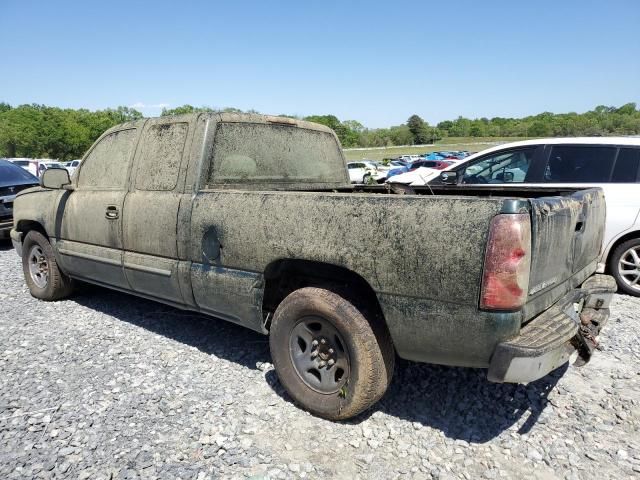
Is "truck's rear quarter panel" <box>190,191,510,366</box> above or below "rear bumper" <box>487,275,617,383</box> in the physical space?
above

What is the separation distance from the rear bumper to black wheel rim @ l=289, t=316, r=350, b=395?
2.94 feet

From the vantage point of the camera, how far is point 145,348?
4023 millimetres

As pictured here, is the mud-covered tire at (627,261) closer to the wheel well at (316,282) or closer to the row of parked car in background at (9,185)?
the wheel well at (316,282)

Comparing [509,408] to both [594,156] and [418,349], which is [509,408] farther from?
[594,156]

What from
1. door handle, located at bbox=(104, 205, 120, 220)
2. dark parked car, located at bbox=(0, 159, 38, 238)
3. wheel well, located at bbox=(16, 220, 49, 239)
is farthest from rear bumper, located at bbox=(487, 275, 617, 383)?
dark parked car, located at bbox=(0, 159, 38, 238)

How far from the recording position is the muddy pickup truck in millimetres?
2312

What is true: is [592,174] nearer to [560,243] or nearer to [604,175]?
[604,175]

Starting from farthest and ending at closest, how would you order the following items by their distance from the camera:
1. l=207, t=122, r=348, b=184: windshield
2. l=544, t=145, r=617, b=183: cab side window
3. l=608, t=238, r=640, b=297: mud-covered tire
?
l=544, t=145, r=617, b=183: cab side window < l=608, t=238, r=640, b=297: mud-covered tire < l=207, t=122, r=348, b=184: windshield

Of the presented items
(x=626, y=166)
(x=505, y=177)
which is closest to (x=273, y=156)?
(x=505, y=177)

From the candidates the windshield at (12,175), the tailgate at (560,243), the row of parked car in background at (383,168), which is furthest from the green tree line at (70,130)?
the tailgate at (560,243)

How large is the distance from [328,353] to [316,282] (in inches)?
18.0

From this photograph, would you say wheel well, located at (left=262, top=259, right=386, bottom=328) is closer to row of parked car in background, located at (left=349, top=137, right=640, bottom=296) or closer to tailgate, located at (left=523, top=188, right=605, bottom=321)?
tailgate, located at (left=523, top=188, right=605, bottom=321)

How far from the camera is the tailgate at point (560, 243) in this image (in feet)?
7.78

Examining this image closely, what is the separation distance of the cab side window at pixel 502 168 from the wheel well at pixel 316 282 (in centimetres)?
413
